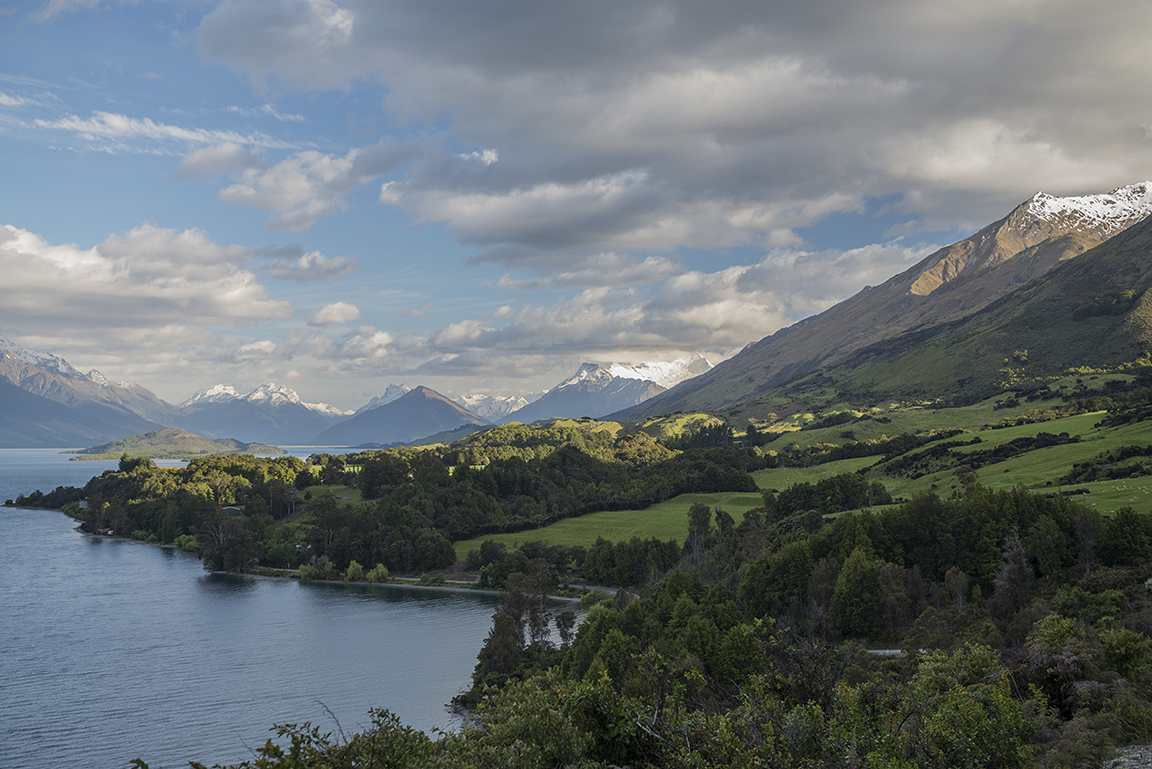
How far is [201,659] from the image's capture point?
98.2 meters

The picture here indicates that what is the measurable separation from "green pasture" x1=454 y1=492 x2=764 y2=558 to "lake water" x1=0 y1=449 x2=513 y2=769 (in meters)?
32.5

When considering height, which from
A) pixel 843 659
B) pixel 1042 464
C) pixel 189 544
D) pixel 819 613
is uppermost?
pixel 1042 464

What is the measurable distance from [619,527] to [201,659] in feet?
330

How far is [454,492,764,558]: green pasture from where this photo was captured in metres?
168

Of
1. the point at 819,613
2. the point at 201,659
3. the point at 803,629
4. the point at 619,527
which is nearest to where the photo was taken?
the point at 819,613

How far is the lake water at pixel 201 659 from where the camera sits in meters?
72.0

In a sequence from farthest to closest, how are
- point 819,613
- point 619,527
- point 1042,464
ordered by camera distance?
1. point 619,527
2. point 1042,464
3. point 819,613

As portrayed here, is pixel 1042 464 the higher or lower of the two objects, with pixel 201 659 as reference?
higher

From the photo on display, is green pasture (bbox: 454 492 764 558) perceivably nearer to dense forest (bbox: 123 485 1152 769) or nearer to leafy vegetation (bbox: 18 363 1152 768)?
leafy vegetation (bbox: 18 363 1152 768)

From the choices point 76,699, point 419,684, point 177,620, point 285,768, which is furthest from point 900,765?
point 177,620

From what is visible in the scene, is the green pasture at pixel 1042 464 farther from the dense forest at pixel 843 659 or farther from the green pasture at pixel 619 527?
the green pasture at pixel 619 527

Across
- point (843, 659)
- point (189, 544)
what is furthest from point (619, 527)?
point (843, 659)

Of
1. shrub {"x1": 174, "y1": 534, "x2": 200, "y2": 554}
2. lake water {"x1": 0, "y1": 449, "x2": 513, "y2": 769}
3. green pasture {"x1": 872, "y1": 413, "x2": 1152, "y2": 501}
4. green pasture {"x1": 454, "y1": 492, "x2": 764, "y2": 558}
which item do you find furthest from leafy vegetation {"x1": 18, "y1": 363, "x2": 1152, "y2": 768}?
lake water {"x1": 0, "y1": 449, "x2": 513, "y2": 769}

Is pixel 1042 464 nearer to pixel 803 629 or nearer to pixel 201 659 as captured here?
pixel 803 629
